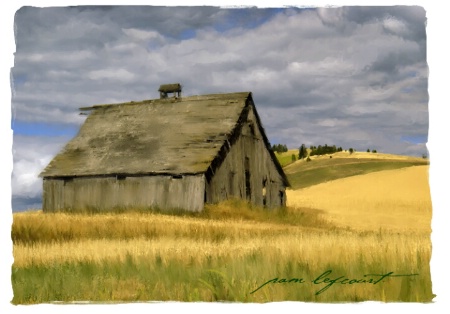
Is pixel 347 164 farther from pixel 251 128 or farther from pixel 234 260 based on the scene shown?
pixel 251 128

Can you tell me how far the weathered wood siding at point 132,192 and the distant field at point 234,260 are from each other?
7147 mm

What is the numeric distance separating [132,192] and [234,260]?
12.6m

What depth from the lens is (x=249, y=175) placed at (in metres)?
21.8

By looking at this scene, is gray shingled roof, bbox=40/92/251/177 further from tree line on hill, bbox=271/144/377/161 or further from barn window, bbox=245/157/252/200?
tree line on hill, bbox=271/144/377/161

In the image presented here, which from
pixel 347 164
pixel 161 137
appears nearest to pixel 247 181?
pixel 161 137

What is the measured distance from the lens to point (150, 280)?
8398 millimetres

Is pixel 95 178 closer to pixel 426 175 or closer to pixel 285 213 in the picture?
pixel 285 213

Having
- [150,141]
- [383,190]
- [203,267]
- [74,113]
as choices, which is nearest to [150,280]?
[203,267]

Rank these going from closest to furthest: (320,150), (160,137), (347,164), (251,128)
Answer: (320,150)
(347,164)
(160,137)
(251,128)

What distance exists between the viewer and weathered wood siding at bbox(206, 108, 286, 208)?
20797 mm

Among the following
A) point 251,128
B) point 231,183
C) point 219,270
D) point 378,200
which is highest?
point 251,128

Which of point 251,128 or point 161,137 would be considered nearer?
point 161,137

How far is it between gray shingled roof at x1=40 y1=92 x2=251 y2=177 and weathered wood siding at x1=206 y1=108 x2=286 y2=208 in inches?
29.7
